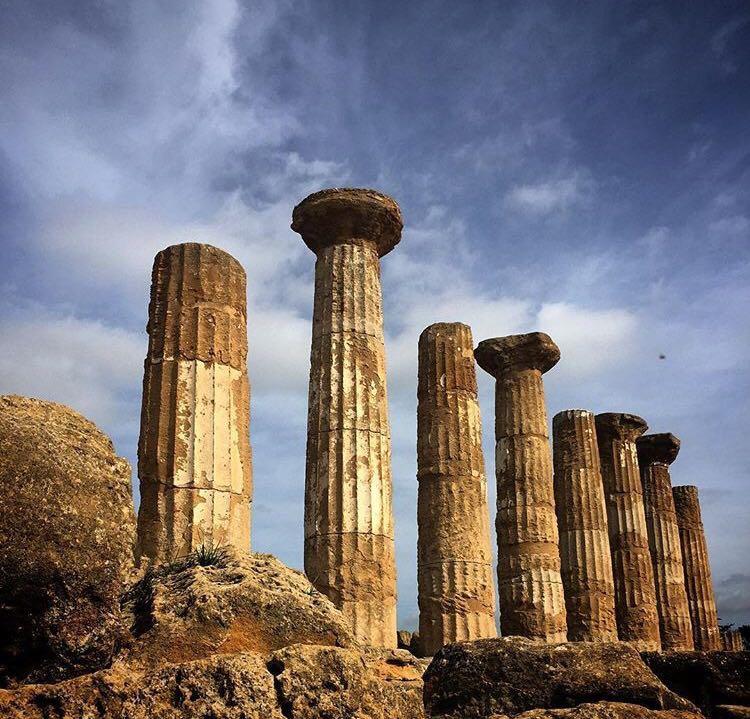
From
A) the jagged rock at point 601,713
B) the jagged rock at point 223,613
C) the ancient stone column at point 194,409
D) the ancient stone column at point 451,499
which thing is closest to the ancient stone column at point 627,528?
the ancient stone column at point 451,499

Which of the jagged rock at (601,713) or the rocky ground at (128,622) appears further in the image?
the jagged rock at (601,713)

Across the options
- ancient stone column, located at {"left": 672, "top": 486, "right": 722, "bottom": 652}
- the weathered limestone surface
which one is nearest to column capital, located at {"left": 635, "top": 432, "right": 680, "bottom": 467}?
ancient stone column, located at {"left": 672, "top": 486, "right": 722, "bottom": 652}

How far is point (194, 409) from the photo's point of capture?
10789 mm

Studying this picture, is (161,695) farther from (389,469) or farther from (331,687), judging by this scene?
(389,469)

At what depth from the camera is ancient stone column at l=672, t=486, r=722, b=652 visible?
3038cm

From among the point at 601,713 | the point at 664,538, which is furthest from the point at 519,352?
the point at 601,713

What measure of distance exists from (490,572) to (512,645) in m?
9.00

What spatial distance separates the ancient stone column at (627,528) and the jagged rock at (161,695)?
2132cm

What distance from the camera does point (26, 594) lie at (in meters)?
5.35

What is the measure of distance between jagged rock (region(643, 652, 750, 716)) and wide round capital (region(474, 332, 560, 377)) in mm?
12331

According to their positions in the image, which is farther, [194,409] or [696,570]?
[696,570]

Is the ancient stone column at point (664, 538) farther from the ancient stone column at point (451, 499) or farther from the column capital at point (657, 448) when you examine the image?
the ancient stone column at point (451, 499)

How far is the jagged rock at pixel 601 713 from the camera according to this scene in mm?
6566

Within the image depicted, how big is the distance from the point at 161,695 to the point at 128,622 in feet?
3.25
